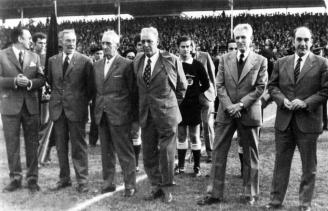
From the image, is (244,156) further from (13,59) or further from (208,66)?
(13,59)

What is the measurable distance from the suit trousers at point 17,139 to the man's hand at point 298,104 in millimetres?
3556

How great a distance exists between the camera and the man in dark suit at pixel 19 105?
6.30 meters

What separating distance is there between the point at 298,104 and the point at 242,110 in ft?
2.34

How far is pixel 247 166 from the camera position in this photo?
5.82 m

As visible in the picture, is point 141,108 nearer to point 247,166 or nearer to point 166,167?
point 166,167

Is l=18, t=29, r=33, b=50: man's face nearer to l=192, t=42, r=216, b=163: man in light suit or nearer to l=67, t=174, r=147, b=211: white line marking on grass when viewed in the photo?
l=67, t=174, r=147, b=211: white line marking on grass

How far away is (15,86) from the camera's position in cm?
620

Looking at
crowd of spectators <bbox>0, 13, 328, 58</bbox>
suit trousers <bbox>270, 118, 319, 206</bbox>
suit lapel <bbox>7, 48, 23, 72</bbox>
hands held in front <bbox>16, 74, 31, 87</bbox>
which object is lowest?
suit trousers <bbox>270, 118, 319, 206</bbox>

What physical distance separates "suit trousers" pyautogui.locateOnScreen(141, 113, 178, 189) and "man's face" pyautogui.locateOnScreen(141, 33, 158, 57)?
85 cm

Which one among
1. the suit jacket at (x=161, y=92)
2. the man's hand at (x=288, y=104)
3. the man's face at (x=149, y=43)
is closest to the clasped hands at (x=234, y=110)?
the man's hand at (x=288, y=104)

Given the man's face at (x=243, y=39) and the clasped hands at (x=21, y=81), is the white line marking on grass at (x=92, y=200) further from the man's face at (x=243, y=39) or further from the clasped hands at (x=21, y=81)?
the man's face at (x=243, y=39)

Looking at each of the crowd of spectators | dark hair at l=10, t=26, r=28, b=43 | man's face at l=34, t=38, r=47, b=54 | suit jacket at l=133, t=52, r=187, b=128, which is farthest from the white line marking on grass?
the crowd of spectators

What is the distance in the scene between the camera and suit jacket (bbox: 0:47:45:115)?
6.28 m

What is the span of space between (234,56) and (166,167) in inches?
67.4
